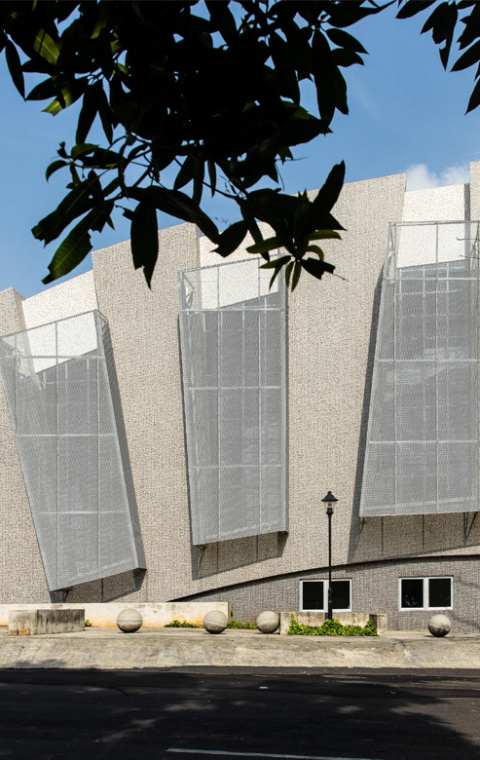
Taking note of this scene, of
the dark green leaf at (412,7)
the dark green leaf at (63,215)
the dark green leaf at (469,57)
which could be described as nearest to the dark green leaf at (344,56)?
the dark green leaf at (412,7)

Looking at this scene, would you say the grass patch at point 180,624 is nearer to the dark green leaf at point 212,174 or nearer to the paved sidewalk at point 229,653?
the paved sidewalk at point 229,653

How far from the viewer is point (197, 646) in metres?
17.4

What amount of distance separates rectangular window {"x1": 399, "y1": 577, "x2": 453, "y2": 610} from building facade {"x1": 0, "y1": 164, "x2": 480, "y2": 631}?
6 centimetres

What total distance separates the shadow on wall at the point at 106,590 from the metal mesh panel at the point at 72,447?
674mm

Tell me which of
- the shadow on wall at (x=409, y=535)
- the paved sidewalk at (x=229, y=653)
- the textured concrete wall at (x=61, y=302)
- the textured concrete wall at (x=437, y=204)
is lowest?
the paved sidewalk at (x=229, y=653)

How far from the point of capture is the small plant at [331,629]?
20.7 metres

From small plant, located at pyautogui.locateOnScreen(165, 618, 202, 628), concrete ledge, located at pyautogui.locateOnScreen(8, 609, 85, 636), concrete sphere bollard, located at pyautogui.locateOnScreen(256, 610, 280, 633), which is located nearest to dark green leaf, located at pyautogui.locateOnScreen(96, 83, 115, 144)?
concrete ledge, located at pyautogui.locateOnScreen(8, 609, 85, 636)

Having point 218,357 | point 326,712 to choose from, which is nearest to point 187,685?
point 326,712

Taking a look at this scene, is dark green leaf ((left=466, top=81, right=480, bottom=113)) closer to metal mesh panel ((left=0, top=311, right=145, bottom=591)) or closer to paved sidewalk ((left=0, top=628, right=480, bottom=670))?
paved sidewalk ((left=0, top=628, right=480, bottom=670))

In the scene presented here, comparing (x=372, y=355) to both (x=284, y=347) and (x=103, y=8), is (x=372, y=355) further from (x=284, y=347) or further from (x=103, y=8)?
(x=103, y=8)

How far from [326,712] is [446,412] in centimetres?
1510

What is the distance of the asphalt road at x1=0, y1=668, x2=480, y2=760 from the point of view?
25.4 ft

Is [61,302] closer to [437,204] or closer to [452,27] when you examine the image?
[437,204]

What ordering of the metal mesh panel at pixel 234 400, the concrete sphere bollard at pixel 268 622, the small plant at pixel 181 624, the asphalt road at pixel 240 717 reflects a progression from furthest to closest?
the metal mesh panel at pixel 234 400 < the small plant at pixel 181 624 < the concrete sphere bollard at pixel 268 622 < the asphalt road at pixel 240 717
